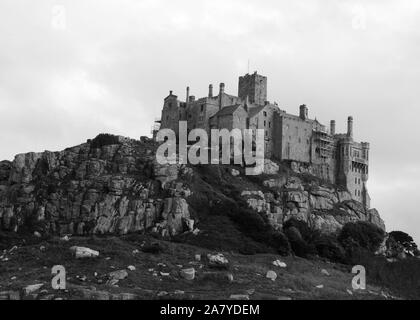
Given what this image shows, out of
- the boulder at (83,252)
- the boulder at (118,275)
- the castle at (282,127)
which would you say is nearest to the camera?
the boulder at (118,275)

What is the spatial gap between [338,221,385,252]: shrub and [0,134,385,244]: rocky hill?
2.35 metres

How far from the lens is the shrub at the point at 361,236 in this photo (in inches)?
4788

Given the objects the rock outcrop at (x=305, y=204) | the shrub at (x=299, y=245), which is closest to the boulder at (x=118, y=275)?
the shrub at (x=299, y=245)

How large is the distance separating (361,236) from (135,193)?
38.6 metres

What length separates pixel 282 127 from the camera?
456 ft

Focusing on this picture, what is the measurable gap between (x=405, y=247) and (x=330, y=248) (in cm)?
2916

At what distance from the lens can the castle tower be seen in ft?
473

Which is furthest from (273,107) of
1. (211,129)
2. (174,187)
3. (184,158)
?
(174,187)

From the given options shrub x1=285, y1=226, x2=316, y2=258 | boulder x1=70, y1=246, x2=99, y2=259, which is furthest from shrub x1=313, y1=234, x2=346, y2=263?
boulder x1=70, y1=246, x2=99, y2=259

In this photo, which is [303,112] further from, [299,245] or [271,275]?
[271,275]

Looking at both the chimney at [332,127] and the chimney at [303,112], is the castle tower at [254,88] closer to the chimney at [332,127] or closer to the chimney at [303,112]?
the chimney at [303,112]

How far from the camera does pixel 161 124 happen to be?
469 feet

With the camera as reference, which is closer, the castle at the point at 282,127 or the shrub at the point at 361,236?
the shrub at the point at 361,236

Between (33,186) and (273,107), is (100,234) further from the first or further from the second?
(273,107)
